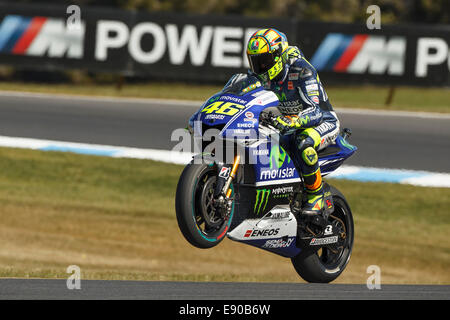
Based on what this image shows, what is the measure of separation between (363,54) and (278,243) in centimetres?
1356

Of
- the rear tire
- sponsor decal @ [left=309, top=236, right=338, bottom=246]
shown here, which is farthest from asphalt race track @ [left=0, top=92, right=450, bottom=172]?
sponsor decal @ [left=309, top=236, right=338, bottom=246]

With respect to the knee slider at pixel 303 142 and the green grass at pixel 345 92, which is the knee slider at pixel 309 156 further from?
the green grass at pixel 345 92

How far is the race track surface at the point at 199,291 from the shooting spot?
20.7 feet

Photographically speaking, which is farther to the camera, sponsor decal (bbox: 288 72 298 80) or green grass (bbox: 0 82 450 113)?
green grass (bbox: 0 82 450 113)

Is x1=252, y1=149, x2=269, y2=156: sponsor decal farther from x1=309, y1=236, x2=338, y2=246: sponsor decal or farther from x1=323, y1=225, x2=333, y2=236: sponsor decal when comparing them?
x1=323, y1=225, x2=333, y2=236: sponsor decal

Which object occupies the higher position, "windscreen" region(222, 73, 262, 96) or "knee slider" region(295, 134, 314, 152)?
"windscreen" region(222, 73, 262, 96)

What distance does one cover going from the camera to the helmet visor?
24.2 ft

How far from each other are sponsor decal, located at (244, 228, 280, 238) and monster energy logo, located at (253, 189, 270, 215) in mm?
157

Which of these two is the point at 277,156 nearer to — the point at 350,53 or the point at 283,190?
the point at 283,190

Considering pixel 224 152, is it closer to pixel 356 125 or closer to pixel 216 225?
pixel 216 225

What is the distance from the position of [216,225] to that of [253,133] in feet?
2.57

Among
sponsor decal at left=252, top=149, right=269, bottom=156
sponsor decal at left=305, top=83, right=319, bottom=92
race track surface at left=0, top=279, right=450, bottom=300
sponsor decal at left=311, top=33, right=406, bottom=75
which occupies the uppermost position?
sponsor decal at left=311, top=33, right=406, bottom=75
